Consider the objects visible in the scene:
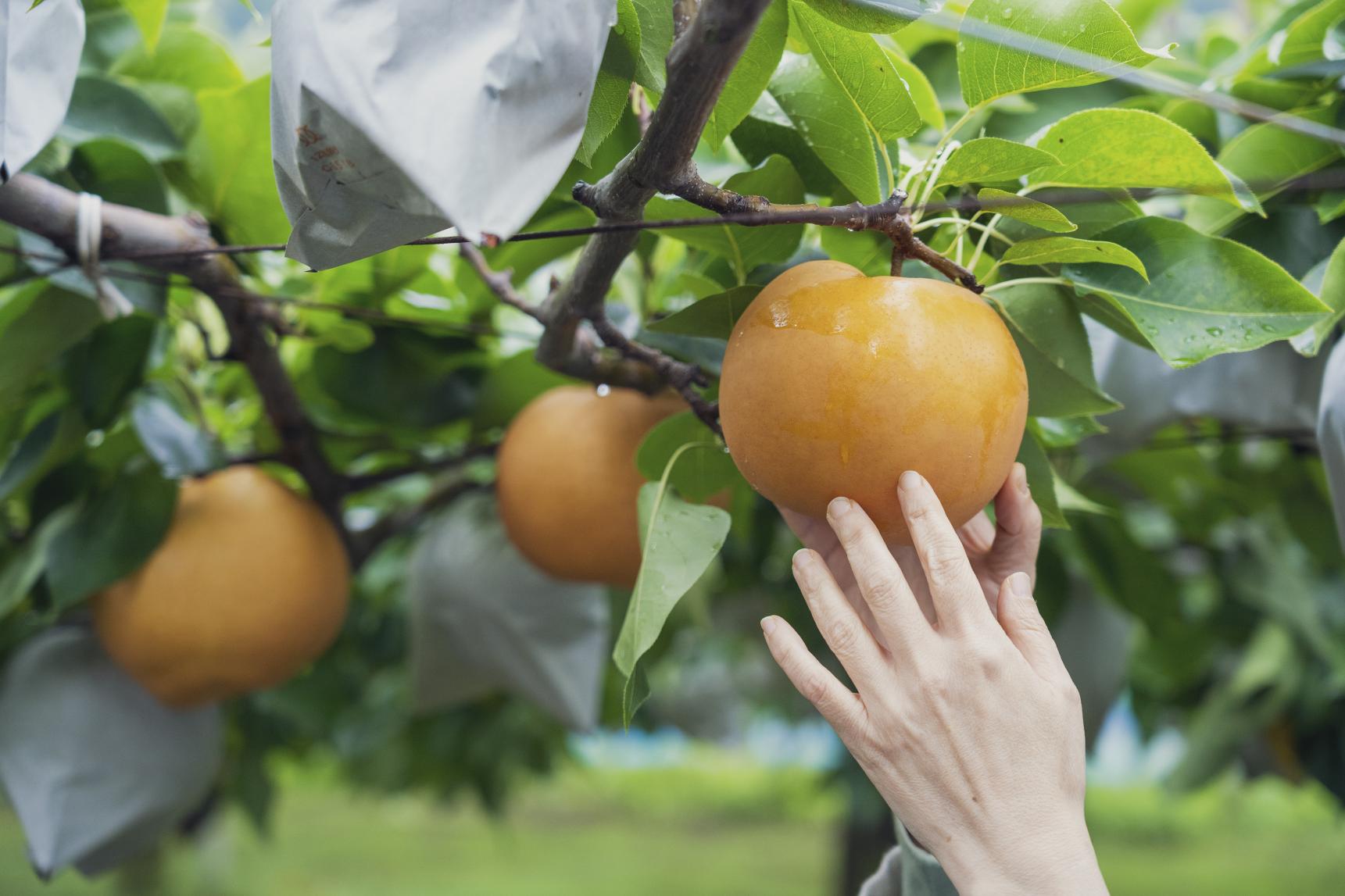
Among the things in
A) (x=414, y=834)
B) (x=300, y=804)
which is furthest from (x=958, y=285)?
(x=300, y=804)

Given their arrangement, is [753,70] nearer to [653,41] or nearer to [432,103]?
[653,41]

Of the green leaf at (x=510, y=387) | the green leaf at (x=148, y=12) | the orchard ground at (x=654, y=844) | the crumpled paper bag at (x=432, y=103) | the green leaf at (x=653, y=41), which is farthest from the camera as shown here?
the orchard ground at (x=654, y=844)

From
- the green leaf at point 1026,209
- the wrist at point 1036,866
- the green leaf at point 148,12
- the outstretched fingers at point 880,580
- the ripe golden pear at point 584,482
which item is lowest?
the ripe golden pear at point 584,482

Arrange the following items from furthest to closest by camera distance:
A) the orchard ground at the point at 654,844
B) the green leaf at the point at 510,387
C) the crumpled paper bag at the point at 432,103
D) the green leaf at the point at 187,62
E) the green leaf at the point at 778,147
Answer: the orchard ground at the point at 654,844 → the green leaf at the point at 510,387 → the green leaf at the point at 187,62 → the green leaf at the point at 778,147 → the crumpled paper bag at the point at 432,103

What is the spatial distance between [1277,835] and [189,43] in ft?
18.9

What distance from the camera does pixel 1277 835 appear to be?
16.6 feet

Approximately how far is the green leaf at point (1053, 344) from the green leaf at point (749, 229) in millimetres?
116

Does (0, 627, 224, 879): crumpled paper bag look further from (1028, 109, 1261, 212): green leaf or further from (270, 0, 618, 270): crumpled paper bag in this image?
(1028, 109, 1261, 212): green leaf

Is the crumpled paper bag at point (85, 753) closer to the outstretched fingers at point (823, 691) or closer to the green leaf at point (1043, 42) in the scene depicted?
the outstretched fingers at point (823, 691)

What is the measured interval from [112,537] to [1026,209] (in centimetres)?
64

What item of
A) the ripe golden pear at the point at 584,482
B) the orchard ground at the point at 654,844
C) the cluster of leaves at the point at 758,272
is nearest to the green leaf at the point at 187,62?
the cluster of leaves at the point at 758,272

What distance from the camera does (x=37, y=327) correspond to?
0.67 meters

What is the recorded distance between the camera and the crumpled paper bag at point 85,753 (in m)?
0.80

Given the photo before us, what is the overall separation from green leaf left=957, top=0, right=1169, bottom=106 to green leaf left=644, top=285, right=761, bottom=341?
0.47 feet
